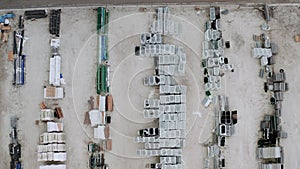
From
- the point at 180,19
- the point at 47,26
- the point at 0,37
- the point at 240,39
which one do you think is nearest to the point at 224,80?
the point at 240,39

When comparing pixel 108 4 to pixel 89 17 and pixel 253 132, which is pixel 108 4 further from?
pixel 253 132

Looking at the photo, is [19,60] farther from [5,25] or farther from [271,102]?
[271,102]

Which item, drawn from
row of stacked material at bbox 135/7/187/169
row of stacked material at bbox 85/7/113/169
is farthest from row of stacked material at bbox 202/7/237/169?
row of stacked material at bbox 85/7/113/169

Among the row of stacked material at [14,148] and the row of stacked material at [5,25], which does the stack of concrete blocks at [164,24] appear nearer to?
the row of stacked material at [5,25]

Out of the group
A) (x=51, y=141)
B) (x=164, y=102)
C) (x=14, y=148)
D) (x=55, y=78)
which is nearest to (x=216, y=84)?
(x=164, y=102)

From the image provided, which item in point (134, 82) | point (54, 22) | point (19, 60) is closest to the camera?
point (134, 82)

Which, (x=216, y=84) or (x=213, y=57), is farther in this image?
(x=213, y=57)

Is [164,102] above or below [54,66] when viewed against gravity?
below
